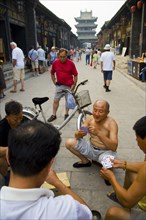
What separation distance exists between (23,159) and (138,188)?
1061 mm

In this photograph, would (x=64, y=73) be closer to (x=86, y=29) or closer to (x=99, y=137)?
(x=99, y=137)

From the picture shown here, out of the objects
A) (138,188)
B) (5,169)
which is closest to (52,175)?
(138,188)

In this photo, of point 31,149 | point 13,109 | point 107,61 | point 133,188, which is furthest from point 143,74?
point 31,149

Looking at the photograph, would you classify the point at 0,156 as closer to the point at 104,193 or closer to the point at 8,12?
the point at 104,193

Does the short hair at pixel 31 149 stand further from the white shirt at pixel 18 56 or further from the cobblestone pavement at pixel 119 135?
the white shirt at pixel 18 56

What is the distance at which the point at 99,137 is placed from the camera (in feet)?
9.45

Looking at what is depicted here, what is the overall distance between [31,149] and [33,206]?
27 cm

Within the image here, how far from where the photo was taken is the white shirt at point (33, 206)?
1.05 metres

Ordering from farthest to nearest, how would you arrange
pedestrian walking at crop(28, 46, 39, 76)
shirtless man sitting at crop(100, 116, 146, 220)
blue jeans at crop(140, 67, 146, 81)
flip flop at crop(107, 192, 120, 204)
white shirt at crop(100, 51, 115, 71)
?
1. pedestrian walking at crop(28, 46, 39, 76)
2. blue jeans at crop(140, 67, 146, 81)
3. white shirt at crop(100, 51, 115, 71)
4. flip flop at crop(107, 192, 120, 204)
5. shirtless man sitting at crop(100, 116, 146, 220)

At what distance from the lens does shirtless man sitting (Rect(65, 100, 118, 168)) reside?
9.64ft

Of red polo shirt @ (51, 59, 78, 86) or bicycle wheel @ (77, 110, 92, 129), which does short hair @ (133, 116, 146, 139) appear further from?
red polo shirt @ (51, 59, 78, 86)

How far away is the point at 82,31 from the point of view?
280 ft

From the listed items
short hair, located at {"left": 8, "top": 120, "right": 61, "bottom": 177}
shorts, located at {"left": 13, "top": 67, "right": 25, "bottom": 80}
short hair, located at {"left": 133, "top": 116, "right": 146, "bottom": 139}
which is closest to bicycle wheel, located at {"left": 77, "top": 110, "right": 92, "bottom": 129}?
short hair, located at {"left": 133, "top": 116, "right": 146, "bottom": 139}

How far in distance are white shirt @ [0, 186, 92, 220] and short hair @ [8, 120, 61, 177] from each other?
98 mm
